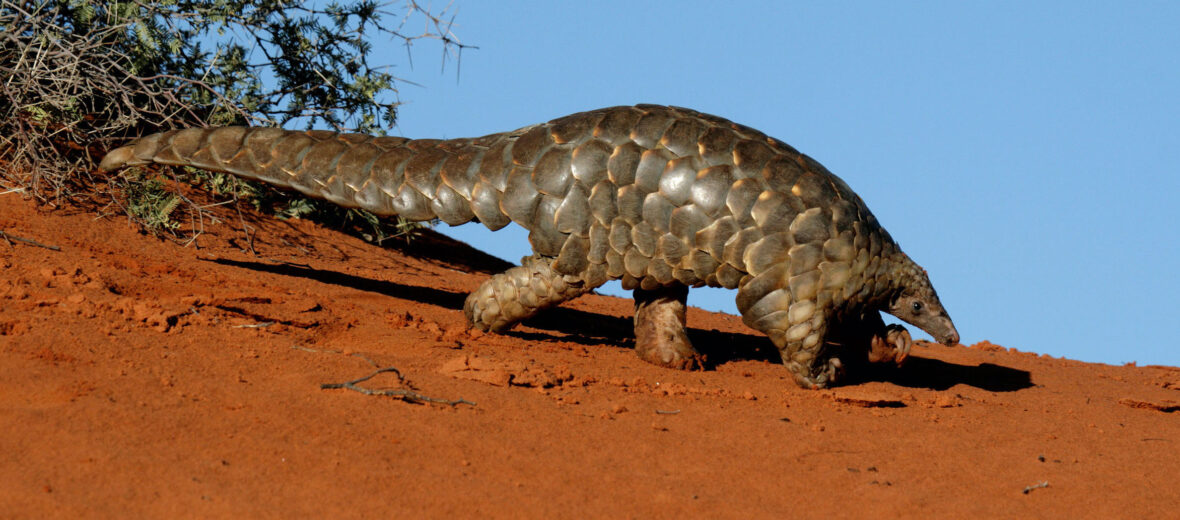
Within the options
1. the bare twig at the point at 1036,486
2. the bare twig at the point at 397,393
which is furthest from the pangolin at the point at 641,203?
the bare twig at the point at 1036,486

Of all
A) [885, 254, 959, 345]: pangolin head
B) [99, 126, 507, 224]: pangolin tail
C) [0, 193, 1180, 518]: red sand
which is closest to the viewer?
[0, 193, 1180, 518]: red sand

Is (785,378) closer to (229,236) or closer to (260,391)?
(260,391)

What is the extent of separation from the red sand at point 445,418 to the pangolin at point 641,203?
565 mm

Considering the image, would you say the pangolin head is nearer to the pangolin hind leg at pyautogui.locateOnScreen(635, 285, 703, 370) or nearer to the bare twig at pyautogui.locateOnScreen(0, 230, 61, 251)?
the pangolin hind leg at pyautogui.locateOnScreen(635, 285, 703, 370)

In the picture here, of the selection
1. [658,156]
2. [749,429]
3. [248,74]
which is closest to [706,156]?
[658,156]

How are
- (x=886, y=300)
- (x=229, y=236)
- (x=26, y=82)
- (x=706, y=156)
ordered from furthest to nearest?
(x=229, y=236), (x=26, y=82), (x=886, y=300), (x=706, y=156)

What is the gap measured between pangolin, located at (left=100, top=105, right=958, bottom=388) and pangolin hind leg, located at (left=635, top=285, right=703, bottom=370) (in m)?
0.01

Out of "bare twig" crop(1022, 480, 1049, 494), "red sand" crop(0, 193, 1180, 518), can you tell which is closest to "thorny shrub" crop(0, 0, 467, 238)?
"red sand" crop(0, 193, 1180, 518)

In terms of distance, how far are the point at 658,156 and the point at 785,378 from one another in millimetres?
2084

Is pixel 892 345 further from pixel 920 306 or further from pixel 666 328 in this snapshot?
pixel 666 328

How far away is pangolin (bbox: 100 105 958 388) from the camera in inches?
263

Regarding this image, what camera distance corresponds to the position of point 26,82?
8555 millimetres

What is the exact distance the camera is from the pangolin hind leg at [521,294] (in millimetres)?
7129

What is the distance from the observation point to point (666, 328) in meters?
7.52
